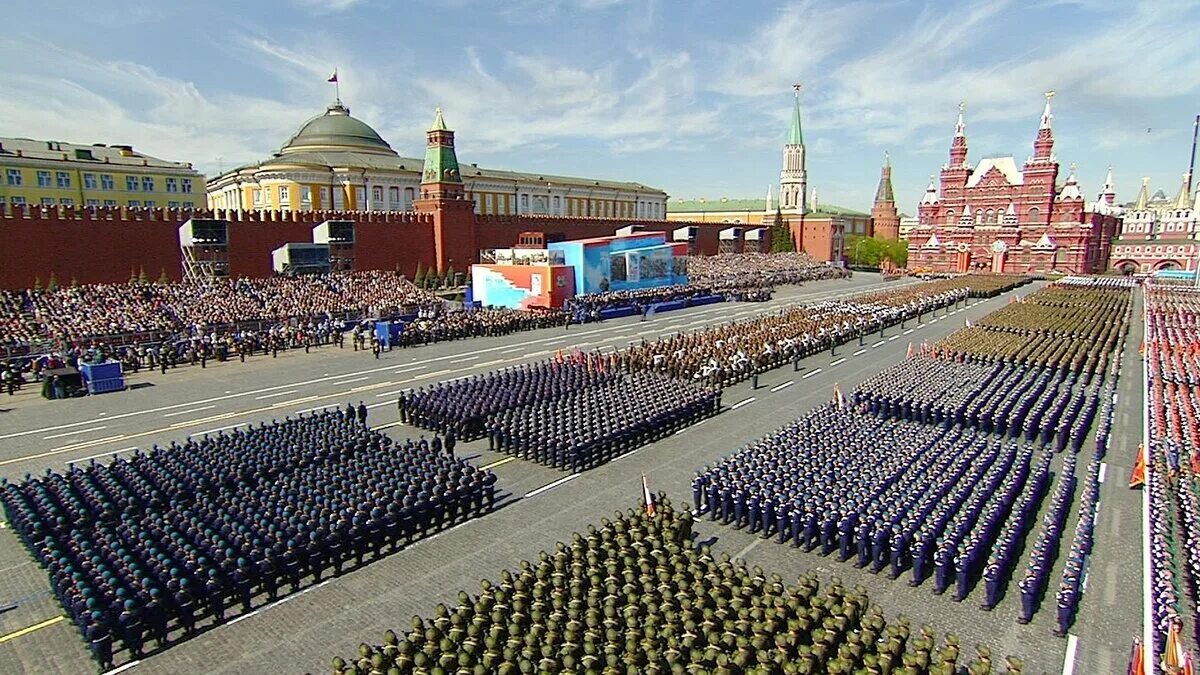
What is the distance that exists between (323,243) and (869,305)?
103ft

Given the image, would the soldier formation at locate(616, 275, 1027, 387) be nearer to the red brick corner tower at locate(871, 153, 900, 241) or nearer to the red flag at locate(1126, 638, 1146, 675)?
the red flag at locate(1126, 638, 1146, 675)

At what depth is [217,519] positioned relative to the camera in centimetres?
960

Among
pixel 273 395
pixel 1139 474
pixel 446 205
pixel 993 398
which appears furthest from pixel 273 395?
pixel 446 205

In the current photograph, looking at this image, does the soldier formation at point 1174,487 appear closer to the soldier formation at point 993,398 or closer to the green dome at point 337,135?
the soldier formation at point 993,398

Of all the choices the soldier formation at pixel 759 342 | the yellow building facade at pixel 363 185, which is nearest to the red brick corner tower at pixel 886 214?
the yellow building facade at pixel 363 185

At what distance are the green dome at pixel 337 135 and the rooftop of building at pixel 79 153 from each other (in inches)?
466

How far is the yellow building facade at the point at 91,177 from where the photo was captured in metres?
44.6

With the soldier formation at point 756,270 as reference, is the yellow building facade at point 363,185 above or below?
above

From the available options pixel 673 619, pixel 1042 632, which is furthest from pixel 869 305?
pixel 673 619

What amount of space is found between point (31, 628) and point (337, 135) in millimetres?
62344

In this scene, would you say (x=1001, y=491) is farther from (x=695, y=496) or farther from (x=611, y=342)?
(x=611, y=342)

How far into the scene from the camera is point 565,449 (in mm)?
13148

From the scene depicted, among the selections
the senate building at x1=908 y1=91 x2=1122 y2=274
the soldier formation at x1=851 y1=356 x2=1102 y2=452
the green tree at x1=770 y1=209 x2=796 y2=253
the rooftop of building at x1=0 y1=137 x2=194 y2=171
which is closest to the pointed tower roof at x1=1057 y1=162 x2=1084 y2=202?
the senate building at x1=908 y1=91 x2=1122 y2=274

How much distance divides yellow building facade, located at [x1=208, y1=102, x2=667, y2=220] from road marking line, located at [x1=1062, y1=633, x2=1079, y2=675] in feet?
177
